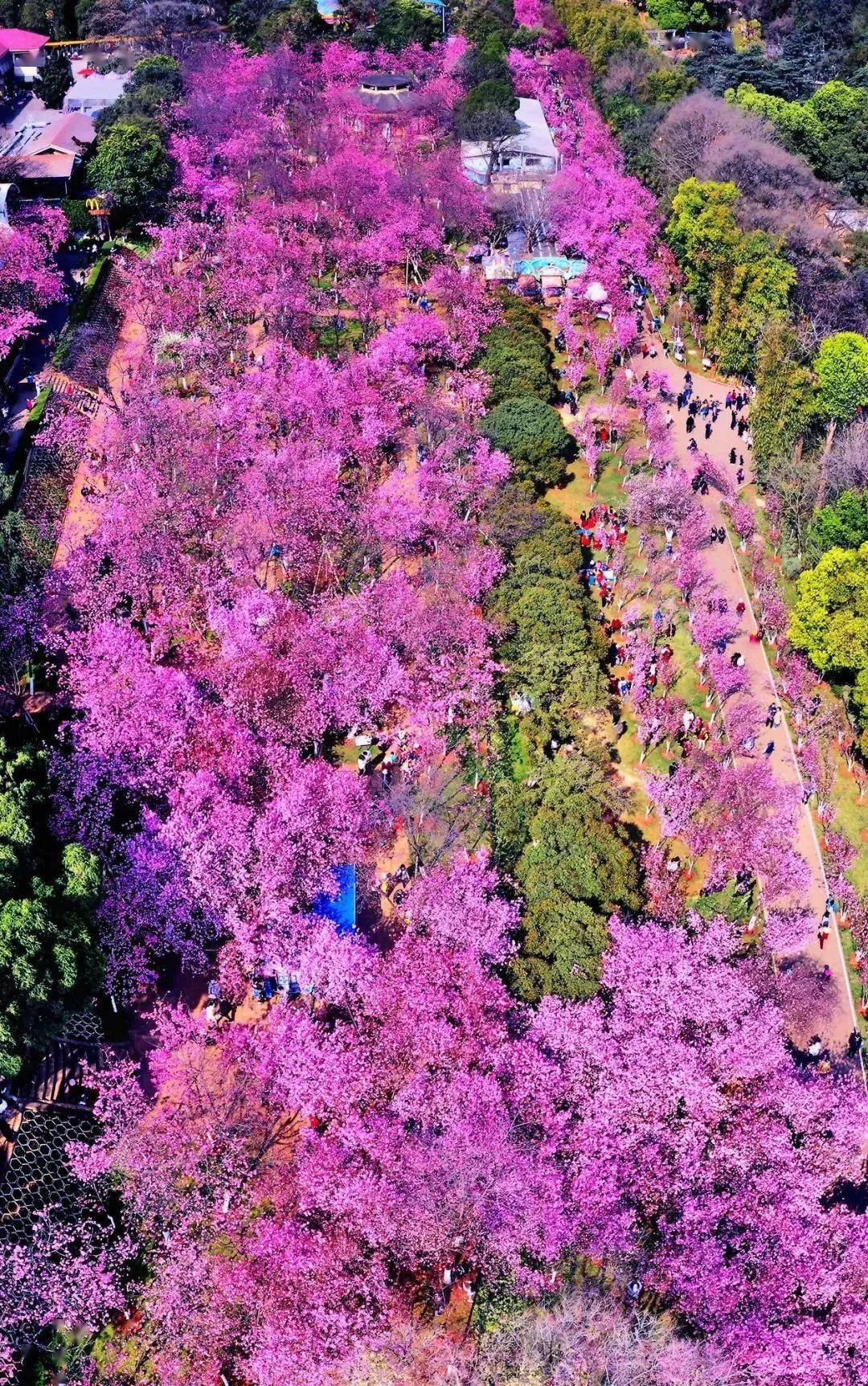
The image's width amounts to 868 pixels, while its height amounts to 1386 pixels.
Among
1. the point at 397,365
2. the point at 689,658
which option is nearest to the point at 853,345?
the point at 689,658

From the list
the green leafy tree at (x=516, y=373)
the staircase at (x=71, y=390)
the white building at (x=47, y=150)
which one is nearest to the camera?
the green leafy tree at (x=516, y=373)

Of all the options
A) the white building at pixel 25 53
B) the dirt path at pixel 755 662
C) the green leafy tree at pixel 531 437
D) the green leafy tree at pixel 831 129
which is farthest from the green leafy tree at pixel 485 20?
the green leafy tree at pixel 531 437

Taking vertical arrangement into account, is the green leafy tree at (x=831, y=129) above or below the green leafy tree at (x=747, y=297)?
above

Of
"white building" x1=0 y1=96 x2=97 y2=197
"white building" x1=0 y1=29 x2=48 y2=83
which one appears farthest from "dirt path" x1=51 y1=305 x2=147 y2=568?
"white building" x1=0 y1=29 x2=48 y2=83

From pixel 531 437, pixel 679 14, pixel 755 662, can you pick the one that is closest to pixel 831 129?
pixel 679 14

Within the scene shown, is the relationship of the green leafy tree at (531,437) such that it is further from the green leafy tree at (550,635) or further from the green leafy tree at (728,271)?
the green leafy tree at (728,271)
